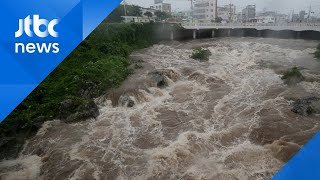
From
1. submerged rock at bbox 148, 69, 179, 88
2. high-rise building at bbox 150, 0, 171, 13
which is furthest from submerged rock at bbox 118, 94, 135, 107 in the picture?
high-rise building at bbox 150, 0, 171, 13

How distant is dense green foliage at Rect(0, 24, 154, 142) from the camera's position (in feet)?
29.6

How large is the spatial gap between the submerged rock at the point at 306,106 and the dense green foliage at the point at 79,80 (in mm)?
6690

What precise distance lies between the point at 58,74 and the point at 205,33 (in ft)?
65.1

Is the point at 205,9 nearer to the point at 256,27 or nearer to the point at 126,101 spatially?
the point at 256,27

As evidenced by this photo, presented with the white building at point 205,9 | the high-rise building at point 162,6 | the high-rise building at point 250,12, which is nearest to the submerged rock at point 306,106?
the white building at point 205,9

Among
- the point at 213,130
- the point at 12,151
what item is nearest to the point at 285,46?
the point at 213,130

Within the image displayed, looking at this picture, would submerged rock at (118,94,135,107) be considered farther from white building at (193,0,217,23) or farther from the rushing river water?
white building at (193,0,217,23)

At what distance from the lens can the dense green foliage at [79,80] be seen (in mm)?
9023

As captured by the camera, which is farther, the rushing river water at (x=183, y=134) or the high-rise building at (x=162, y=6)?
the high-rise building at (x=162, y=6)

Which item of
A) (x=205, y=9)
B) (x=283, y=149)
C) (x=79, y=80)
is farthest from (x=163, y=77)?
(x=205, y=9)

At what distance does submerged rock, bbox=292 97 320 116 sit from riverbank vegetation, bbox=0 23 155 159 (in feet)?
20.9

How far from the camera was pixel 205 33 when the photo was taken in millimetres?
29531

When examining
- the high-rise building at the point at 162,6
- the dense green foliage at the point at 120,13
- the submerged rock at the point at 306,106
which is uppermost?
the high-rise building at the point at 162,6

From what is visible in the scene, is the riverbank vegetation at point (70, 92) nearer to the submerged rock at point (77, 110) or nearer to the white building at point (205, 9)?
the submerged rock at point (77, 110)
